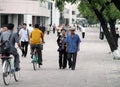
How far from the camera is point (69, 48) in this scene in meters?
20.7

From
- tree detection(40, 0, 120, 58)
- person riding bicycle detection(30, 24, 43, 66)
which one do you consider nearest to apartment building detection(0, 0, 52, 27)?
tree detection(40, 0, 120, 58)

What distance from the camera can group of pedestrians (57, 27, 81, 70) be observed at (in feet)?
67.8

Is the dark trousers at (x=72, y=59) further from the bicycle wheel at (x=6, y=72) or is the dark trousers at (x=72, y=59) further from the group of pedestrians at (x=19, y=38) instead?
the bicycle wheel at (x=6, y=72)

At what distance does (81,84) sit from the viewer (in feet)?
51.4

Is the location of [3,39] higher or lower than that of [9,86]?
higher

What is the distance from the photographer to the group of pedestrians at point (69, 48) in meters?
20.7

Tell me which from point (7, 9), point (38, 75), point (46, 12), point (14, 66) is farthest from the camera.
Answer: point (46, 12)

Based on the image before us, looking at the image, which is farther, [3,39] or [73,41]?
[73,41]

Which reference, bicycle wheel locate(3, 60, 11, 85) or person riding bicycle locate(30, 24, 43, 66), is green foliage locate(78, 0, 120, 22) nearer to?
person riding bicycle locate(30, 24, 43, 66)

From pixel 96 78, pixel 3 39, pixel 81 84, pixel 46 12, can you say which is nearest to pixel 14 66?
pixel 3 39

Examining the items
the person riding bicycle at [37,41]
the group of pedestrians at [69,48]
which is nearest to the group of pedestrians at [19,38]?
the person riding bicycle at [37,41]

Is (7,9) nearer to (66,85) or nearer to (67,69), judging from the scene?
(67,69)

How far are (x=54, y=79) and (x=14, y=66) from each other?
1.76 meters

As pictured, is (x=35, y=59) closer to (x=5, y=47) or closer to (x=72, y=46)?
(x=72, y=46)
